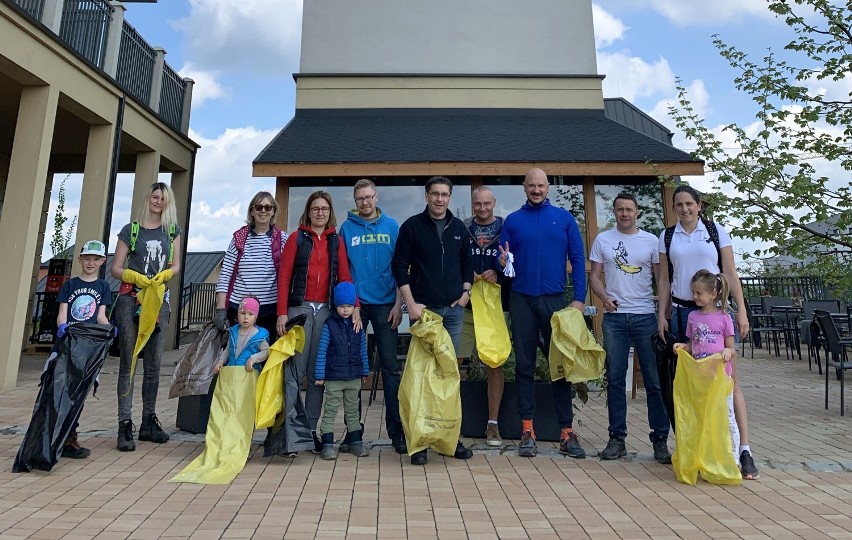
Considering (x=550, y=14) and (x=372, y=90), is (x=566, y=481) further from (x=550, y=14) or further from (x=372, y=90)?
(x=550, y=14)

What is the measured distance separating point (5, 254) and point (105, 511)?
5364 mm

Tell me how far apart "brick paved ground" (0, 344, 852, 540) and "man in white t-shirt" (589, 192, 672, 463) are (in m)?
0.26

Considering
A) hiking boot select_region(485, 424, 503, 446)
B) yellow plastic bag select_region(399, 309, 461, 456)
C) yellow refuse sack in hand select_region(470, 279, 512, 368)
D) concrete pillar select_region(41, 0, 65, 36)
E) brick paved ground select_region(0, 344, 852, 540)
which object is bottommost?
brick paved ground select_region(0, 344, 852, 540)

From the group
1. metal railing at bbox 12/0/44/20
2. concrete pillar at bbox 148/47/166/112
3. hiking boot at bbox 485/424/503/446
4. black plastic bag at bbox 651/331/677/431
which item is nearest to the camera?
black plastic bag at bbox 651/331/677/431

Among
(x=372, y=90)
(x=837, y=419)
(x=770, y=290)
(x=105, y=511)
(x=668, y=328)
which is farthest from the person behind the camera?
(x=770, y=290)

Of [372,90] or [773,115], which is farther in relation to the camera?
[372,90]

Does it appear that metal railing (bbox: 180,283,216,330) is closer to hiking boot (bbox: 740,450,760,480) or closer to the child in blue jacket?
the child in blue jacket

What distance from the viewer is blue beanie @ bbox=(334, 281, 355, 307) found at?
3.61 metres

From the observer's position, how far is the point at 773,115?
23.0ft

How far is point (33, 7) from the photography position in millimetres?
6715

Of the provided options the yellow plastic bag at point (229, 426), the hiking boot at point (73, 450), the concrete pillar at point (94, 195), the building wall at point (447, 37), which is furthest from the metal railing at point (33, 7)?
the yellow plastic bag at point (229, 426)

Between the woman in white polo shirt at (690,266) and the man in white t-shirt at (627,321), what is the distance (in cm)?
13

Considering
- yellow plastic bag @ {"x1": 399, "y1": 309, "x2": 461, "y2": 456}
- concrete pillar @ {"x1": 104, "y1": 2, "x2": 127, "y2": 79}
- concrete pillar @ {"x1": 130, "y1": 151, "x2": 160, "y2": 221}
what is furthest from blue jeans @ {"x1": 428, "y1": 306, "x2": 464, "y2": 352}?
concrete pillar @ {"x1": 130, "y1": 151, "x2": 160, "y2": 221}

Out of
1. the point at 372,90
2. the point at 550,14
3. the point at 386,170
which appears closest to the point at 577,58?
the point at 550,14
